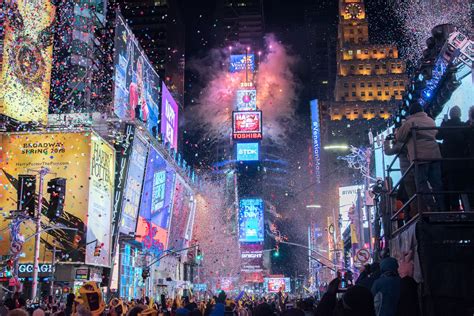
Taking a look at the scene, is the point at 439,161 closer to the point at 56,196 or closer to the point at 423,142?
the point at 423,142

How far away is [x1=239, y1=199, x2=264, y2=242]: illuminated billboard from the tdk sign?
44.2ft

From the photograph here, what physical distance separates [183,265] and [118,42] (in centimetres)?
4094

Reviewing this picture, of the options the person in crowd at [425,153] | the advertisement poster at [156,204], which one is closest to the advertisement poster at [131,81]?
the advertisement poster at [156,204]

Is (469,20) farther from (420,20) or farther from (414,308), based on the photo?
(414,308)

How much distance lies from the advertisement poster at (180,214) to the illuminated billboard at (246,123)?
46.3m

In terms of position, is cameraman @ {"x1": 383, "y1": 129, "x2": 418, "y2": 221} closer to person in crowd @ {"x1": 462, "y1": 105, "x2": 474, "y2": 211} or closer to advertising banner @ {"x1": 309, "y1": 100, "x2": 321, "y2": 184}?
person in crowd @ {"x1": 462, "y1": 105, "x2": 474, "y2": 211}

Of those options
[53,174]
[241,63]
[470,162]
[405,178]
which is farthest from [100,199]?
[241,63]

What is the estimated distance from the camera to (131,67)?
52.2 m

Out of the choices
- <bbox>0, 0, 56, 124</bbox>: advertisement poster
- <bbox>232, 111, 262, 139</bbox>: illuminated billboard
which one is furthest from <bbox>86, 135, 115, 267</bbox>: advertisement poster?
<bbox>232, 111, 262, 139</bbox>: illuminated billboard

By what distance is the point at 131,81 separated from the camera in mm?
52250

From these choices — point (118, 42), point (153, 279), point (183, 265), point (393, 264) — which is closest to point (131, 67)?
point (118, 42)

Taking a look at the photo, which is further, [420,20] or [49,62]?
[49,62]

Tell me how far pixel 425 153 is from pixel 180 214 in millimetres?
62698

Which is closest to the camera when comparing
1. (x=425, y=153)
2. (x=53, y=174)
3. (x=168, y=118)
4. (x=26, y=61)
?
(x=425, y=153)
